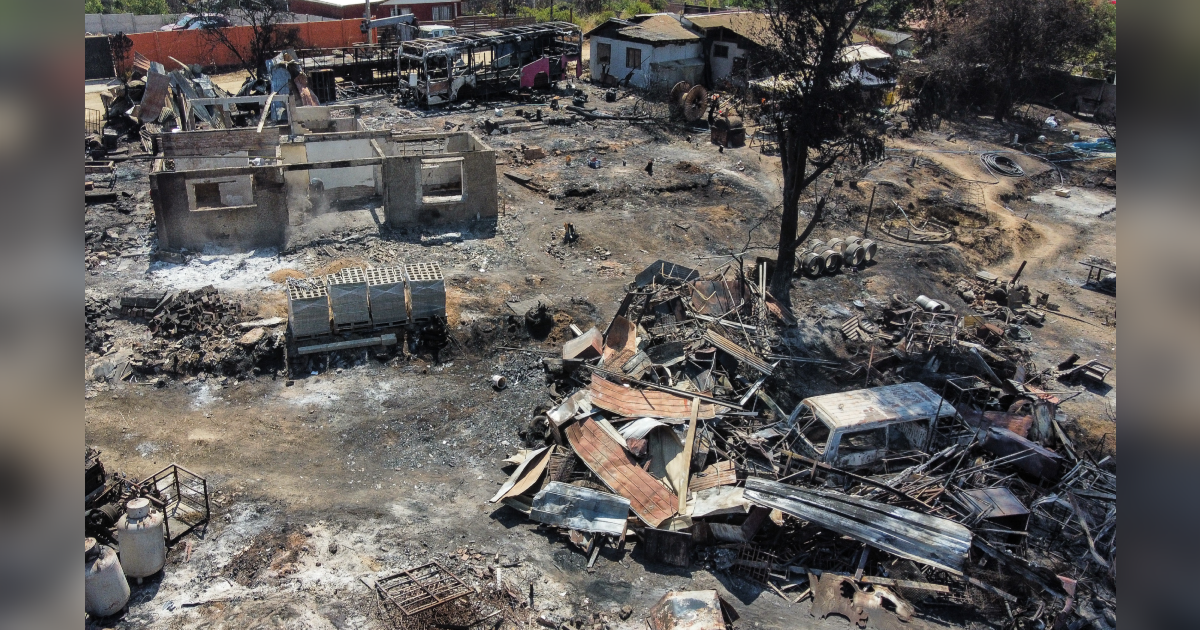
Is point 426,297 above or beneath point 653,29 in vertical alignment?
beneath

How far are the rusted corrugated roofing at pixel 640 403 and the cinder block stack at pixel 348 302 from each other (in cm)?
517

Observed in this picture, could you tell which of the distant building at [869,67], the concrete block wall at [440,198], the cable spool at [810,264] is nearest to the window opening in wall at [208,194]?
the concrete block wall at [440,198]

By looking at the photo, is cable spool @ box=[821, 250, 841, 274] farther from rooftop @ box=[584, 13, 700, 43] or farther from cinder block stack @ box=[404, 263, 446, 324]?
rooftop @ box=[584, 13, 700, 43]

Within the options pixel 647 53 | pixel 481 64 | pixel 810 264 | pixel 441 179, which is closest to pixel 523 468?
pixel 810 264

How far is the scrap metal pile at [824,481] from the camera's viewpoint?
1098 cm

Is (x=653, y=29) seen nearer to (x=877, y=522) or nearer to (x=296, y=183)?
(x=296, y=183)

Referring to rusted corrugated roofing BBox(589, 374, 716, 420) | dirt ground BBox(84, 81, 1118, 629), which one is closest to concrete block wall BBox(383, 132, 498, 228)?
dirt ground BBox(84, 81, 1118, 629)

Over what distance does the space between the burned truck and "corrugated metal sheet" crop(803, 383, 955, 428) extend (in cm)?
2568

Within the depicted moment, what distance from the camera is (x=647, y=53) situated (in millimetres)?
37219

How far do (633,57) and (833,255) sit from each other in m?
20.9

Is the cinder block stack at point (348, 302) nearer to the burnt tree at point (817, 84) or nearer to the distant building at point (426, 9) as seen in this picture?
the burnt tree at point (817, 84)

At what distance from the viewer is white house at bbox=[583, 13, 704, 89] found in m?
37.1

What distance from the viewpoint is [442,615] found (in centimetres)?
997
